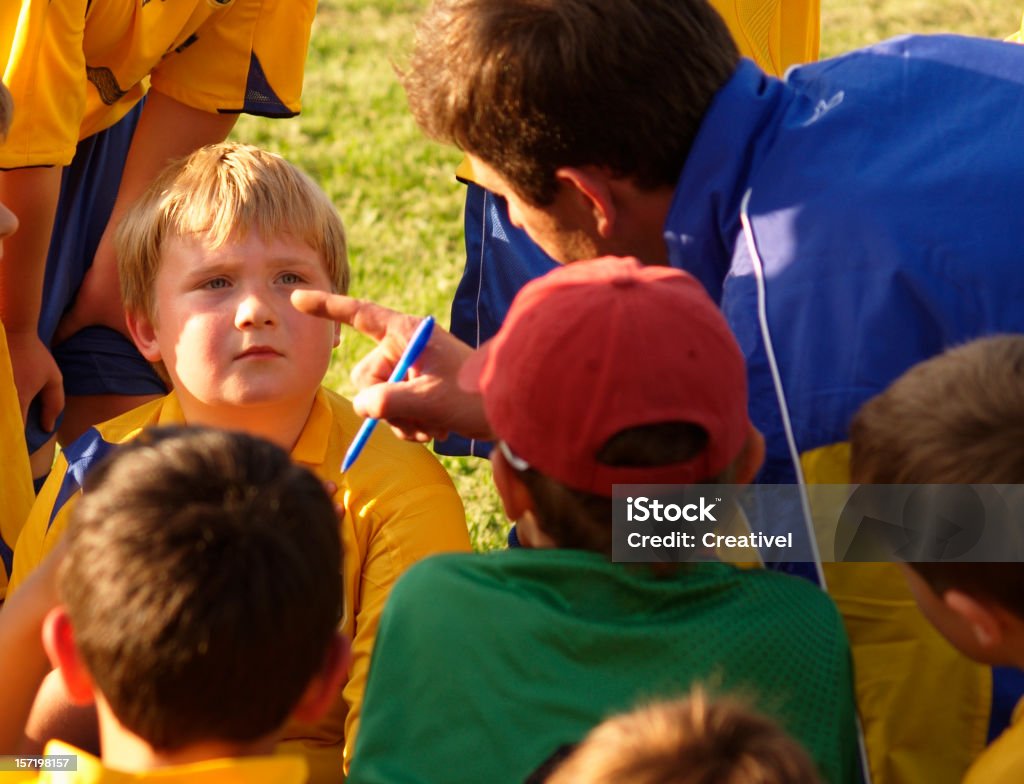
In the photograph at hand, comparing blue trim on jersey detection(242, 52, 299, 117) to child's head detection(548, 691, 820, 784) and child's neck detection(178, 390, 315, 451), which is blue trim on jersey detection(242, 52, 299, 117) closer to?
child's neck detection(178, 390, 315, 451)

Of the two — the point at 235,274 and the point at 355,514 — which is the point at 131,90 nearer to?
the point at 235,274

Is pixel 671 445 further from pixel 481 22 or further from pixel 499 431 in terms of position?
pixel 481 22

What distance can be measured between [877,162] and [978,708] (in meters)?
0.81

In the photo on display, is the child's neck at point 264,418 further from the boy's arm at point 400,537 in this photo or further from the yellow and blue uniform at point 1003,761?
the yellow and blue uniform at point 1003,761

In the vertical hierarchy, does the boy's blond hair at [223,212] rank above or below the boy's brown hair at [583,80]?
below

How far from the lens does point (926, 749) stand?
6.56 feet

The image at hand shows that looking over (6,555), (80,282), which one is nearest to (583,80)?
(6,555)

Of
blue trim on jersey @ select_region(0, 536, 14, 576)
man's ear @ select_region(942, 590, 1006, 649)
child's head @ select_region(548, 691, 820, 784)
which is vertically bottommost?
blue trim on jersey @ select_region(0, 536, 14, 576)

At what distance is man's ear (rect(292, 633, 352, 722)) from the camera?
5.32ft

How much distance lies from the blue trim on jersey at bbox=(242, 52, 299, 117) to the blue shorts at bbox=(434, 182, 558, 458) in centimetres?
61

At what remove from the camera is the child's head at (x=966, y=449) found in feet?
5.86

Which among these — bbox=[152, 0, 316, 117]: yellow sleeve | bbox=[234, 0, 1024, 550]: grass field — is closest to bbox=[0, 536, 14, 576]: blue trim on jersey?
bbox=[152, 0, 316, 117]: yellow sleeve

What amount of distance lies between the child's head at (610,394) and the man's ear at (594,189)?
45 centimetres

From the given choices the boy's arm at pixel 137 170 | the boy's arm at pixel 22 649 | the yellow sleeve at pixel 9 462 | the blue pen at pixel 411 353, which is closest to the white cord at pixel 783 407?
the blue pen at pixel 411 353
